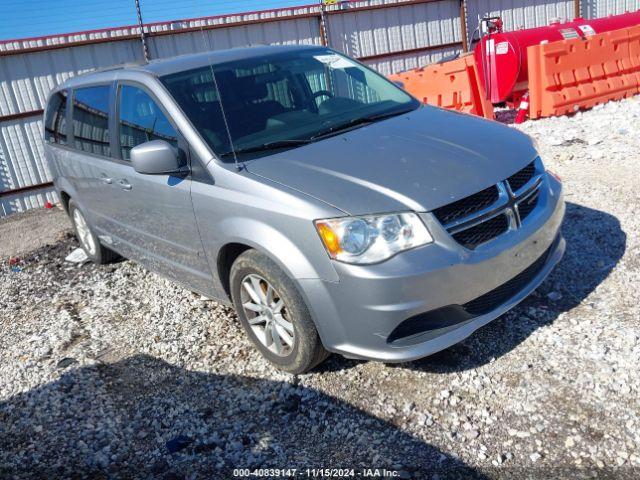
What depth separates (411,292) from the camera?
112 inches

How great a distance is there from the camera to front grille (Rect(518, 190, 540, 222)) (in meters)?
3.31

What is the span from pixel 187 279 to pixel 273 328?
96cm

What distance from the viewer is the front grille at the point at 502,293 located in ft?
10.2

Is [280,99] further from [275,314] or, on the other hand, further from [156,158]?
[275,314]

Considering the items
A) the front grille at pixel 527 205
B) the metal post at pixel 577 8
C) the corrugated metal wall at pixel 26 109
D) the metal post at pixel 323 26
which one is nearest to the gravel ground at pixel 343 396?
the front grille at pixel 527 205

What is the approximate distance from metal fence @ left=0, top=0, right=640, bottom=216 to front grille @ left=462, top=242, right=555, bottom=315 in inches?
326

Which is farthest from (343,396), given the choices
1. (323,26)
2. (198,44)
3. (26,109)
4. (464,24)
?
(464,24)

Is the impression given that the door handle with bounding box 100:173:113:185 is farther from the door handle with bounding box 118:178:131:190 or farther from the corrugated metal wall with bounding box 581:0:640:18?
the corrugated metal wall with bounding box 581:0:640:18

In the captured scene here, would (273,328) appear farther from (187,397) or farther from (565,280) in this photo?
(565,280)

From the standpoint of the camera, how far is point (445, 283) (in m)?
2.89

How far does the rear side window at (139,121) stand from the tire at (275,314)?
3.28 feet

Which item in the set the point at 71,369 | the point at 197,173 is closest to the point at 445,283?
the point at 197,173

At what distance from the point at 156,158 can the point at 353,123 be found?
50.6 inches

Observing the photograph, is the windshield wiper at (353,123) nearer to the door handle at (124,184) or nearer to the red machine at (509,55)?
the door handle at (124,184)
